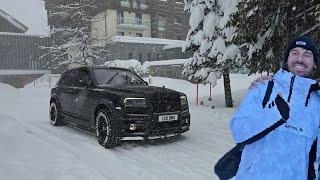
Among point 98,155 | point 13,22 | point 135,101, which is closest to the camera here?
point 98,155

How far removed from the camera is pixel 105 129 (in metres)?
9.23

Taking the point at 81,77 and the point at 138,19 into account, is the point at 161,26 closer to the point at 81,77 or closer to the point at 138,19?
the point at 138,19

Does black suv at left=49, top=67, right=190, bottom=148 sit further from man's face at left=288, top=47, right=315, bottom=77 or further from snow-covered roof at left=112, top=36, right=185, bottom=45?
snow-covered roof at left=112, top=36, right=185, bottom=45

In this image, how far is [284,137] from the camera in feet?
8.82

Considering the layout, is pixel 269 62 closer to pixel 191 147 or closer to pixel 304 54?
pixel 191 147

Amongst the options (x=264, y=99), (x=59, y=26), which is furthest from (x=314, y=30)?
(x=59, y=26)

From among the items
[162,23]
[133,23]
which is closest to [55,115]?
[133,23]

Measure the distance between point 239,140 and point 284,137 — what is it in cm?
30

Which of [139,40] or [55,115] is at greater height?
[139,40]

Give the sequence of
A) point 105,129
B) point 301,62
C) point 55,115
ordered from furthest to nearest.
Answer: point 55,115
point 105,129
point 301,62

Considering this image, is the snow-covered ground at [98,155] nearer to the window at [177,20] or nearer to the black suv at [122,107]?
the black suv at [122,107]

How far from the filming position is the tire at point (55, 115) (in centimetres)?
1222

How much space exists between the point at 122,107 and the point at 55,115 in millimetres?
4107

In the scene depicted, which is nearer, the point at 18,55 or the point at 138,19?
the point at 18,55
